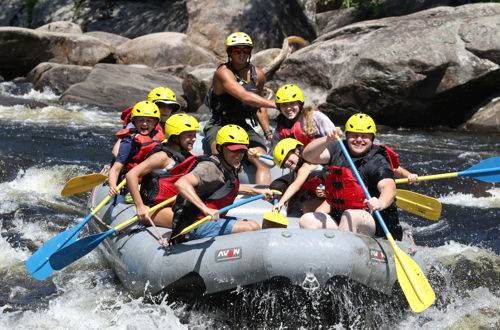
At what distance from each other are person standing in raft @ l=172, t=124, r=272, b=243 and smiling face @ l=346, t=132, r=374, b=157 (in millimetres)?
658

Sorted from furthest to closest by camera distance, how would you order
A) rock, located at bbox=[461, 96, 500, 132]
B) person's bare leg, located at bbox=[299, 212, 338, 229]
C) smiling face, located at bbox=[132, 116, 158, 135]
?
rock, located at bbox=[461, 96, 500, 132] → smiling face, located at bbox=[132, 116, 158, 135] → person's bare leg, located at bbox=[299, 212, 338, 229]

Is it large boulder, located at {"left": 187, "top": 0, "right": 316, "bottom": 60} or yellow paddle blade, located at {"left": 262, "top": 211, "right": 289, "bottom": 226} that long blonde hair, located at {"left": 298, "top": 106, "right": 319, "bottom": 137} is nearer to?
yellow paddle blade, located at {"left": 262, "top": 211, "right": 289, "bottom": 226}

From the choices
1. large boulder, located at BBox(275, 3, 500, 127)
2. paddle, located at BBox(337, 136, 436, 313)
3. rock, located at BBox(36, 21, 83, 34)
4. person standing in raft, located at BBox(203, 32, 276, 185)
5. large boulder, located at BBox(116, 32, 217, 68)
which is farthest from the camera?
rock, located at BBox(36, 21, 83, 34)

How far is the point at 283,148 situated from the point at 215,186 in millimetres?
992

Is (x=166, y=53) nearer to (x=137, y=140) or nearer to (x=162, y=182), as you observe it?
(x=137, y=140)

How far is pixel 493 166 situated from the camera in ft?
18.6

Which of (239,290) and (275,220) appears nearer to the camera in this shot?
(239,290)

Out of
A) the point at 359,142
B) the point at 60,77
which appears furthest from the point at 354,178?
the point at 60,77

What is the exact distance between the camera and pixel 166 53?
701 inches

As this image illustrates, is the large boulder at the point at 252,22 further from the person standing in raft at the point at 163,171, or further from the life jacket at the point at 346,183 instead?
the life jacket at the point at 346,183

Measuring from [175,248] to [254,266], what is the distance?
2.19ft

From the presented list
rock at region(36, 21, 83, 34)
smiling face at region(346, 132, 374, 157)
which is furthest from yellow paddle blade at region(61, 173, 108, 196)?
rock at region(36, 21, 83, 34)

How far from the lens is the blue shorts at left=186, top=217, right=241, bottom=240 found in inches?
202

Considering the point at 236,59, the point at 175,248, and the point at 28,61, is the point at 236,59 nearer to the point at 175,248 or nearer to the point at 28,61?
the point at 175,248
